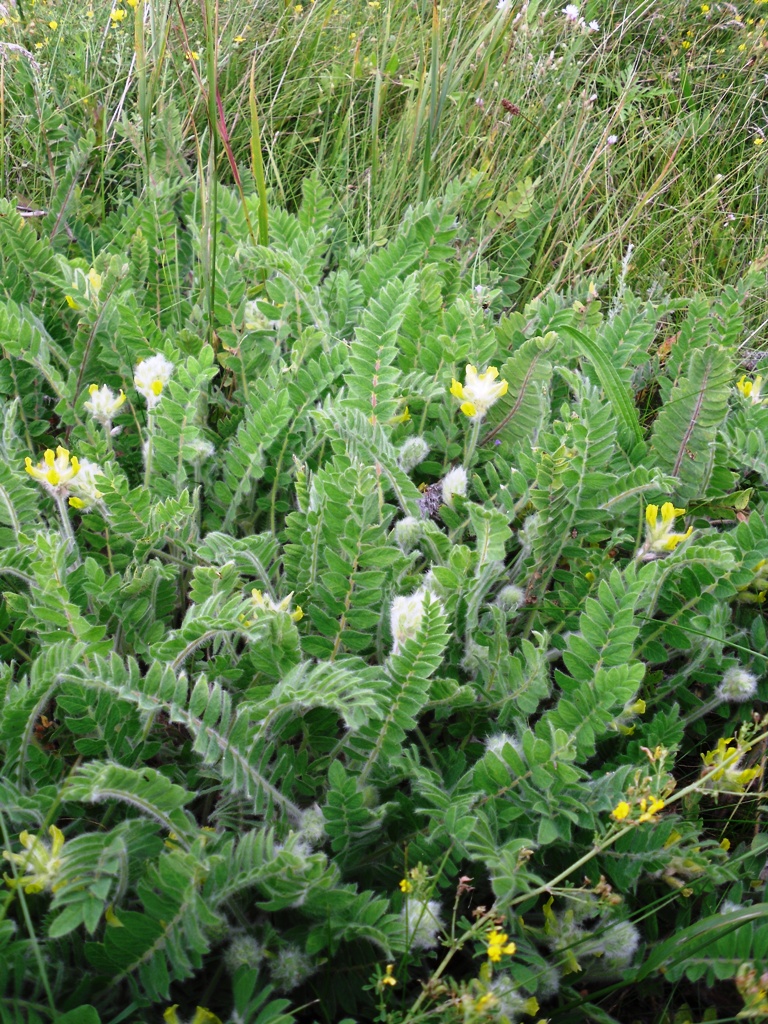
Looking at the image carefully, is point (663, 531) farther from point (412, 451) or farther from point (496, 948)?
point (496, 948)

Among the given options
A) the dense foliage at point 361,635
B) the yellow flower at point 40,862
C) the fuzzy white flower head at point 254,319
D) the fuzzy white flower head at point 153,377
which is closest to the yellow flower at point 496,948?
the dense foliage at point 361,635

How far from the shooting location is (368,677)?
125 centimetres

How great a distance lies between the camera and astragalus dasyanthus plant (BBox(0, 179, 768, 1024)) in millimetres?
1069

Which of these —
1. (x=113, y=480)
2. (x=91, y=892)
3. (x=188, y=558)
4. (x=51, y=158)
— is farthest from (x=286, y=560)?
(x=51, y=158)

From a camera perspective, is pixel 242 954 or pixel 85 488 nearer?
pixel 242 954

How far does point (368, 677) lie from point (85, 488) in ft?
1.85

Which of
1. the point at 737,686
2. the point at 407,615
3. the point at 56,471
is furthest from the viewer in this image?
the point at 737,686

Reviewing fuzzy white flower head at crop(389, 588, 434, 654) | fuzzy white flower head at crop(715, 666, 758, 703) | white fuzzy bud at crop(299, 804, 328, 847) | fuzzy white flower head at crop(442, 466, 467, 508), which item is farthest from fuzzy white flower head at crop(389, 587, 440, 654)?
fuzzy white flower head at crop(715, 666, 758, 703)

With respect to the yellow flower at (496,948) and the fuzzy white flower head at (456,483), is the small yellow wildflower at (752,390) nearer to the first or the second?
the fuzzy white flower head at (456,483)

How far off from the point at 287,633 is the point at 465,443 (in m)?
0.72

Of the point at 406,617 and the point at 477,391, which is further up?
the point at 477,391

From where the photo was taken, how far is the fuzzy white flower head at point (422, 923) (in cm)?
109

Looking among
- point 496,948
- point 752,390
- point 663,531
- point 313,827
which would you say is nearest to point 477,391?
point 663,531

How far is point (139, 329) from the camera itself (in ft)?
5.80
